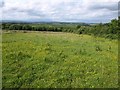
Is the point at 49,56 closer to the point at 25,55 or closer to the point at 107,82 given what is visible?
the point at 25,55

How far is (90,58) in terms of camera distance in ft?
45.7

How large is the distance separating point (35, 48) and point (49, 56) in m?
2.47

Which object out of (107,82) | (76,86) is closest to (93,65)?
(107,82)

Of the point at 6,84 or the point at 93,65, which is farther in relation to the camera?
the point at 93,65

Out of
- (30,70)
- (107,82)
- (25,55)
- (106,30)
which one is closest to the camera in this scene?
(107,82)

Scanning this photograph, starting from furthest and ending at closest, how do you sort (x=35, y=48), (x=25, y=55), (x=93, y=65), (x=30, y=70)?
(x=35, y=48), (x=25, y=55), (x=93, y=65), (x=30, y=70)

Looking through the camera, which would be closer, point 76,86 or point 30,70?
point 76,86

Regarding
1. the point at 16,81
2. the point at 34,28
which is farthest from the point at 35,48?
the point at 34,28

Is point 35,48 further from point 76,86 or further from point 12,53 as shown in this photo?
point 76,86

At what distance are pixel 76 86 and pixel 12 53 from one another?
19.1 ft

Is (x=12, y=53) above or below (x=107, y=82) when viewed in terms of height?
above

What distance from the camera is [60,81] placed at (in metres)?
9.88

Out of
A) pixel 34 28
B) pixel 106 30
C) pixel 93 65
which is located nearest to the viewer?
pixel 93 65

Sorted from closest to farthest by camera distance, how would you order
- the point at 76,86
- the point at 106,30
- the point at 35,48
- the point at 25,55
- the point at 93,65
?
the point at 76,86 < the point at 93,65 < the point at 25,55 < the point at 35,48 < the point at 106,30
